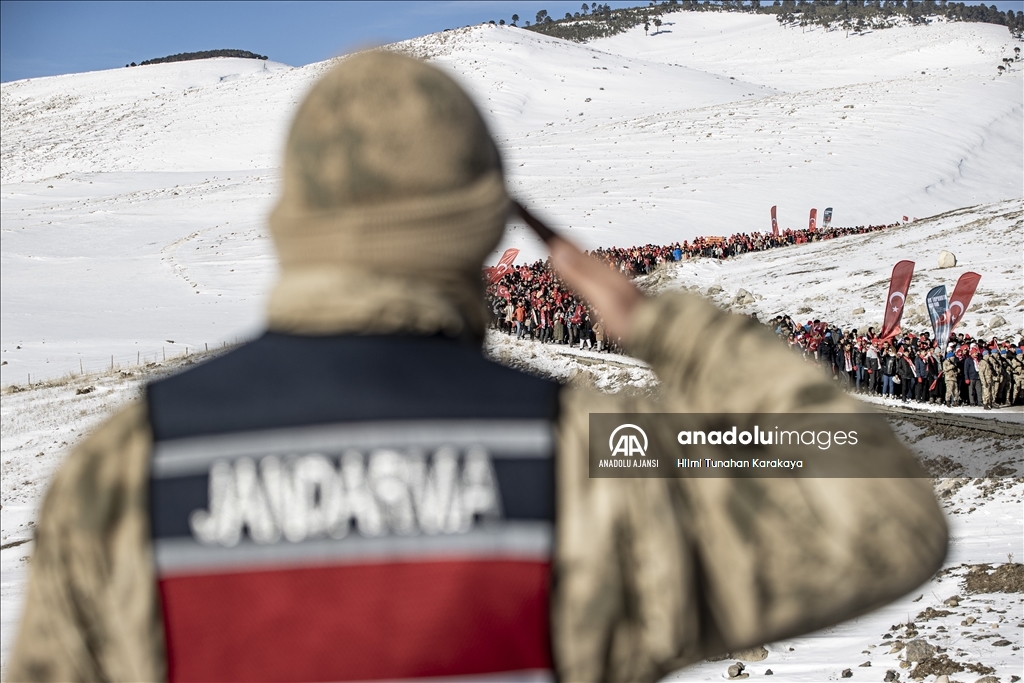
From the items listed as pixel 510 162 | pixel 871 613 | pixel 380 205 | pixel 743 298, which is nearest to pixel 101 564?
pixel 380 205

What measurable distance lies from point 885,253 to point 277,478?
31.5 meters

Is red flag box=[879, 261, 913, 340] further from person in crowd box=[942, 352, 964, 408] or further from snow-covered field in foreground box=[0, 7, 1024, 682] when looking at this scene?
snow-covered field in foreground box=[0, 7, 1024, 682]

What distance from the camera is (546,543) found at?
3.81 feet

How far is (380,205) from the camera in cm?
123

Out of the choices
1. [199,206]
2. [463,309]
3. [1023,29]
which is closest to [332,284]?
[463,309]

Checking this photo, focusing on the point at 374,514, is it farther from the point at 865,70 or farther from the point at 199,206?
the point at 865,70

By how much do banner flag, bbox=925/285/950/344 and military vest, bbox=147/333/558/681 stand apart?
720 inches

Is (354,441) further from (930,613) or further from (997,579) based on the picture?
(997,579)

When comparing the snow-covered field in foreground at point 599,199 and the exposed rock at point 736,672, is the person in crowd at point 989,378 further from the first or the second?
the exposed rock at point 736,672

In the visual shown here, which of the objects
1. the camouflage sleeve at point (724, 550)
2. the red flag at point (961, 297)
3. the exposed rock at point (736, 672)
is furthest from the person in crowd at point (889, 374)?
the camouflage sleeve at point (724, 550)

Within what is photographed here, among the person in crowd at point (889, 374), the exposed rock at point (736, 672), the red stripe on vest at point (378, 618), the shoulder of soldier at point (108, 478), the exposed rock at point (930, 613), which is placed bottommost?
the person in crowd at point (889, 374)

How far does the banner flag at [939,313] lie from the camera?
17.8 metres

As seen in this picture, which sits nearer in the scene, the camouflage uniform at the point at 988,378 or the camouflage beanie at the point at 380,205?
the camouflage beanie at the point at 380,205

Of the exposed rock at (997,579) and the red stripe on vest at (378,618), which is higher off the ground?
the red stripe on vest at (378,618)
